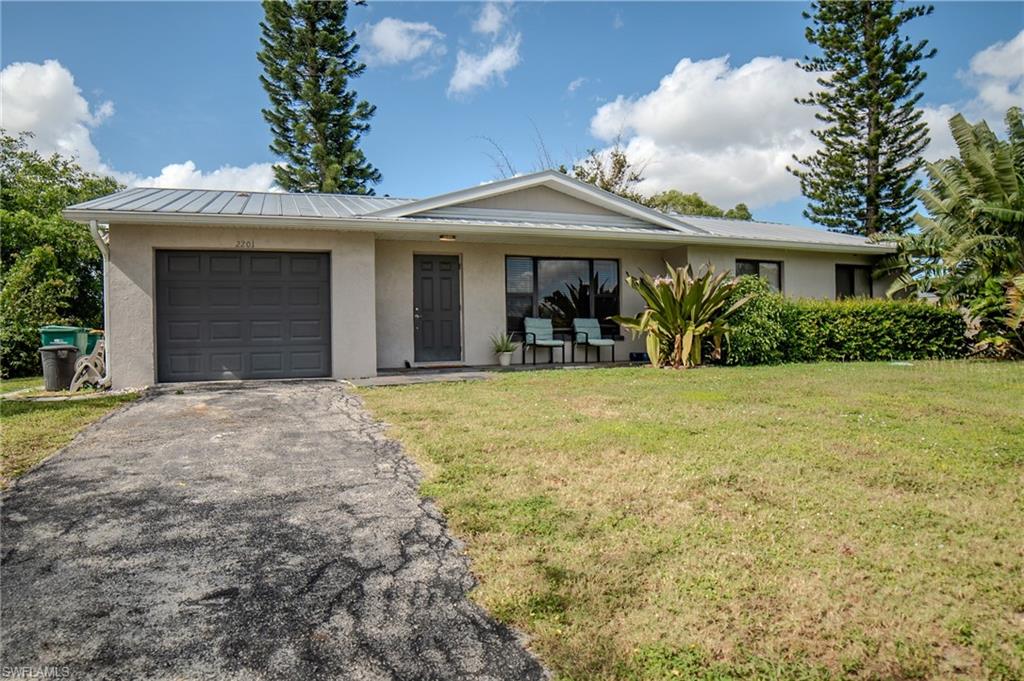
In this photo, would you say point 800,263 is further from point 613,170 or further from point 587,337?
point 613,170

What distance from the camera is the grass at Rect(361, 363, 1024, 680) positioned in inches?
81.7

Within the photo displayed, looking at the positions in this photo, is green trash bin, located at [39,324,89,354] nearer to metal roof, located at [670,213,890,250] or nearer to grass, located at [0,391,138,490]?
grass, located at [0,391,138,490]

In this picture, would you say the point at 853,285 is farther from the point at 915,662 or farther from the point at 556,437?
the point at 915,662

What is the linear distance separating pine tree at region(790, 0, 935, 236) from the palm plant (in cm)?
1605

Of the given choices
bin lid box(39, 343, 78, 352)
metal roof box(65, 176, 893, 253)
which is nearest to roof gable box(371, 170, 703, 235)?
metal roof box(65, 176, 893, 253)

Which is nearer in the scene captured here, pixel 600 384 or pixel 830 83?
pixel 600 384

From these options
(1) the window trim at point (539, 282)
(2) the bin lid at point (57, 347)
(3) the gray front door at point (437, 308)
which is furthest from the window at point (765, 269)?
Result: (2) the bin lid at point (57, 347)

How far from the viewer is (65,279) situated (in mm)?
16297

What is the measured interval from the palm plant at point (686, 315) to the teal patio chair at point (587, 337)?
4.68 feet

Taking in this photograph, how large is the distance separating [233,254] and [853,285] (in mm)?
14458

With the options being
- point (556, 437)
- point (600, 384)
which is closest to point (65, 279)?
point (600, 384)

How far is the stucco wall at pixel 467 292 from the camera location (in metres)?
11.2

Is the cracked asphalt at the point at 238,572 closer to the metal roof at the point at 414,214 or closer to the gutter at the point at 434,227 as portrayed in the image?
the gutter at the point at 434,227
